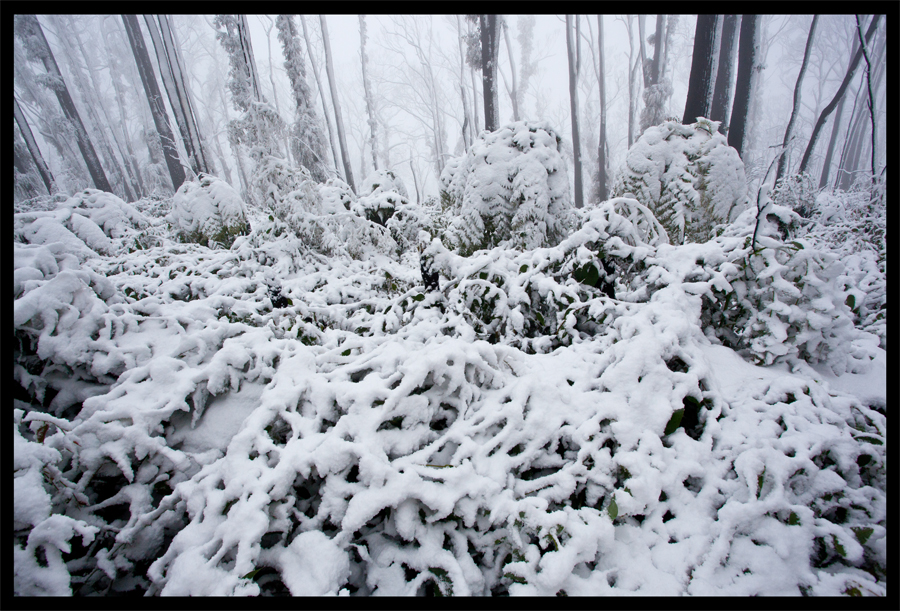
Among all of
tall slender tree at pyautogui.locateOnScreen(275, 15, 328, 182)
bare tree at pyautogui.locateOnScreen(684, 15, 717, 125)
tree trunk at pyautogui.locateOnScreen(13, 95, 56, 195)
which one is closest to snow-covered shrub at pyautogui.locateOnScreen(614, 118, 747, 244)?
bare tree at pyautogui.locateOnScreen(684, 15, 717, 125)

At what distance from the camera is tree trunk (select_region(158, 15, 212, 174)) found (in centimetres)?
1025

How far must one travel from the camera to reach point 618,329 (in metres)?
1.94

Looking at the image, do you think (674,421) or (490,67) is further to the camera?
(490,67)

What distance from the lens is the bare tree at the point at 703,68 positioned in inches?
224

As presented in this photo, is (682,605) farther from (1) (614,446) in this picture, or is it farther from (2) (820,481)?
(2) (820,481)

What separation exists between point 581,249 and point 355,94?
115 ft

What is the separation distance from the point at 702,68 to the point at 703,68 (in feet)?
0.05

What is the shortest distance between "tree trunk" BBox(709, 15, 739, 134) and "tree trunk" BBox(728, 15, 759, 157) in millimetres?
142

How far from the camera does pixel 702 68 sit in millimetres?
5832

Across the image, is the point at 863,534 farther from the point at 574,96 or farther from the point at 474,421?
the point at 574,96

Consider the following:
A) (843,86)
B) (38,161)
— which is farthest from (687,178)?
(38,161)

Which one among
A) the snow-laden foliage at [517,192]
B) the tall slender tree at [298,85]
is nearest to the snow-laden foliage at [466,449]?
the snow-laden foliage at [517,192]

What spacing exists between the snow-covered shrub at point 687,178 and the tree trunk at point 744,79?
3.63 meters

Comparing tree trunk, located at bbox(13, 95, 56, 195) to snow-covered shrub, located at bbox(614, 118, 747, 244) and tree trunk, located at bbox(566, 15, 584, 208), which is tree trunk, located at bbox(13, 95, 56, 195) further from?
tree trunk, located at bbox(566, 15, 584, 208)
